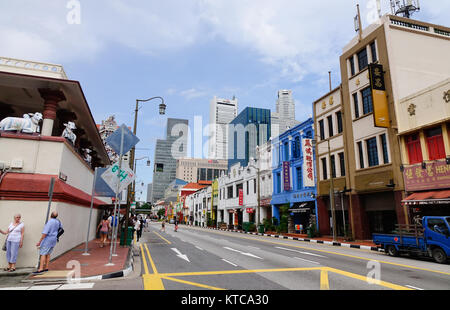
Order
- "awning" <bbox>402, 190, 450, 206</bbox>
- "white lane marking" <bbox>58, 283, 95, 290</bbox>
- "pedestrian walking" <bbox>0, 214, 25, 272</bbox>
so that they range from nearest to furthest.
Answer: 1. "white lane marking" <bbox>58, 283, 95, 290</bbox>
2. "pedestrian walking" <bbox>0, 214, 25, 272</bbox>
3. "awning" <bbox>402, 190, 450, 206</bbox>

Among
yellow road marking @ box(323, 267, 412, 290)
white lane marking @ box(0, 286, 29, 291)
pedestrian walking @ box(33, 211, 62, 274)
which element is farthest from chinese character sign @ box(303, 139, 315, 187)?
white lane marking @ box(0, 286, 29, 291)

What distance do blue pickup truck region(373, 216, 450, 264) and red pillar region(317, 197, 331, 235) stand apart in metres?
13.1

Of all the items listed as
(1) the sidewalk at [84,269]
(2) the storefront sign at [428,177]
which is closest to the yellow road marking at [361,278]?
(1) the sidewalk at [84,269]

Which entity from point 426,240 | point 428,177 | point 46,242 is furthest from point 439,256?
point 46,242

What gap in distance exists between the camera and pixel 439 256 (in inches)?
473

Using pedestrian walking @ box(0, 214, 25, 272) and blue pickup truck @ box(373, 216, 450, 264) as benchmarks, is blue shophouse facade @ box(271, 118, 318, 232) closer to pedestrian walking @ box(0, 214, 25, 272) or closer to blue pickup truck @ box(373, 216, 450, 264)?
blue pickup truck @ box(373, 216, 450, 264)

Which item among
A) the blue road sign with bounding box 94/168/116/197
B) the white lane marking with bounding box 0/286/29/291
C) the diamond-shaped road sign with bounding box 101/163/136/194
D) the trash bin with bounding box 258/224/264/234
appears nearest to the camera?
the white lane marking with bounding box 0/286/29/291

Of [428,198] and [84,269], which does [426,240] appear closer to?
[428,198]

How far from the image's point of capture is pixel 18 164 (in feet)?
33.4

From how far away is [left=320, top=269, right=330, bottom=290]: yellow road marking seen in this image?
7.22m

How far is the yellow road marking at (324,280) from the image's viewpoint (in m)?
7.22

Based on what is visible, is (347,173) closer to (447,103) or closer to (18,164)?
(447,103)

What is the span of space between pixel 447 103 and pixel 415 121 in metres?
2.22
